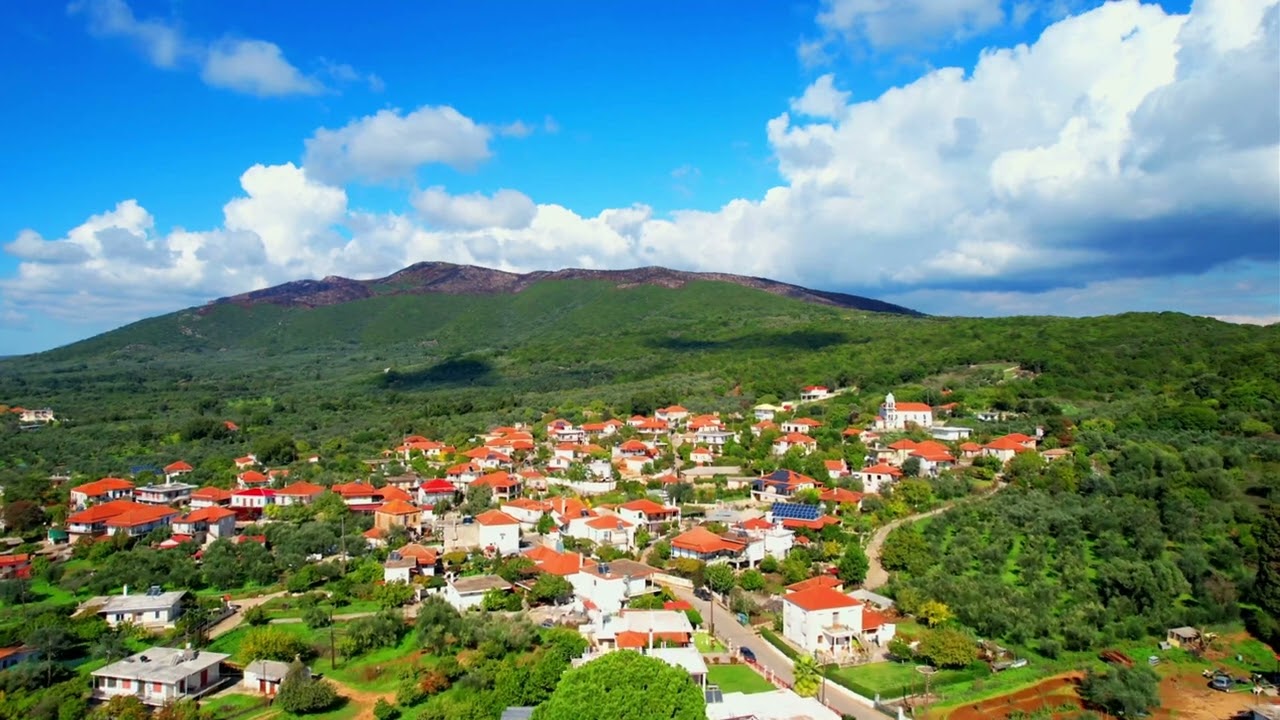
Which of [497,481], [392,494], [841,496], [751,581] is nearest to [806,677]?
[751,581]

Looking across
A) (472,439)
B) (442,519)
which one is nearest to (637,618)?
(442,519)

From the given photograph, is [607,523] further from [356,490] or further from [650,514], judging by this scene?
[356,490]

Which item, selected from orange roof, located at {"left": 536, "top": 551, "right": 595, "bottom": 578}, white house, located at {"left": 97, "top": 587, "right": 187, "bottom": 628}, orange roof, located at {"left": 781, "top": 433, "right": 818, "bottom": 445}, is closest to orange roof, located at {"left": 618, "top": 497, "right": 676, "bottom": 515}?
orange roof, located at {"left": 536, "top": 551, "right": 595, "bottom": 578}

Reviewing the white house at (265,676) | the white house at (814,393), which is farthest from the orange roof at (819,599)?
the white house at (814,393)

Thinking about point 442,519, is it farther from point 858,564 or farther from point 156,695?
point 858,564

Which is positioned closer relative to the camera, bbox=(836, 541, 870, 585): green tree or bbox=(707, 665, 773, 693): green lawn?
→ bbox=(707, 665, 773, 693): green lawn

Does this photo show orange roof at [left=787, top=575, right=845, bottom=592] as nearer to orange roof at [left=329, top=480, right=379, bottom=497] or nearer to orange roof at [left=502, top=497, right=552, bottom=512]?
orange roof at [left=502, top=497, right=552, bottom=512]

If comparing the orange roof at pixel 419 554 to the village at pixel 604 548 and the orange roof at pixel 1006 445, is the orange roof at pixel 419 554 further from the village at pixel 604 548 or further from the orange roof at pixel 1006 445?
the orange roof at pixel 1006 445
